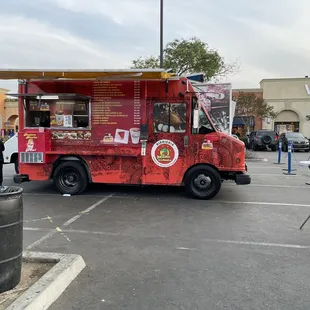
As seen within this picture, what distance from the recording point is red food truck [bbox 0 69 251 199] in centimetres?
834

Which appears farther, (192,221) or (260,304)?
(192,221)

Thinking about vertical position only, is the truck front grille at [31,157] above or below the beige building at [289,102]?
below

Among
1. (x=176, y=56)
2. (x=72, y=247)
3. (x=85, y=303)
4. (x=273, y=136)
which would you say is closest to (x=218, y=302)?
(x=85, y=303)

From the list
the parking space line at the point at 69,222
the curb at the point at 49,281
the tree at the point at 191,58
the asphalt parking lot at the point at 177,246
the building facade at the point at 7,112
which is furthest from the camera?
the building facade at the point at 7,112

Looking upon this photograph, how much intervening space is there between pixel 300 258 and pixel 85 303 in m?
2.90

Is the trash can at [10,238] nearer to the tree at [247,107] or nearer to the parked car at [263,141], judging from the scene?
the parked car at [263,141]

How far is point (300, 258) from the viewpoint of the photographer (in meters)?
4.75

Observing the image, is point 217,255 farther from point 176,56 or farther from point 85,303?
point 176,56

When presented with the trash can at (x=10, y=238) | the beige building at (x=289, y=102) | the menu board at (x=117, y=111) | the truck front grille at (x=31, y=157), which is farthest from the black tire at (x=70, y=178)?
the beige building at (x=289, y=102)

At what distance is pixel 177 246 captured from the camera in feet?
17.0

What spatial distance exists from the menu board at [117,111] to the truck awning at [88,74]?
1.11 ft

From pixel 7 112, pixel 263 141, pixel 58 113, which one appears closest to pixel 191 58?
pixel 263 141

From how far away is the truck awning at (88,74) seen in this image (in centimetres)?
753

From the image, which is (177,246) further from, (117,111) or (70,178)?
(70,178)
